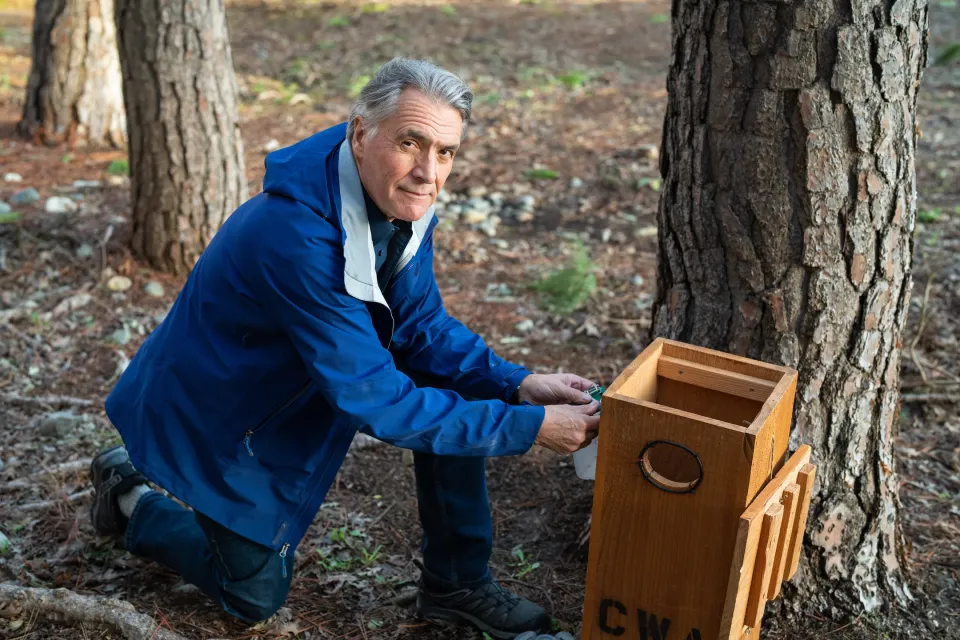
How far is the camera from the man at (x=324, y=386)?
2301 millimetres

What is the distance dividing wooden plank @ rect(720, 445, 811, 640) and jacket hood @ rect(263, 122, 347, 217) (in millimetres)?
1217

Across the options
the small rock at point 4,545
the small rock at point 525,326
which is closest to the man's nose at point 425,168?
the small rock at point 4,545

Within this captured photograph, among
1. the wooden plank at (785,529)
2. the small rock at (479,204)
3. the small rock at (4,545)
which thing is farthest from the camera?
the small rock at (479,204)

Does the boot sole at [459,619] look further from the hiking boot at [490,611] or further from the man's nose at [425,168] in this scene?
the man's nose at [425,168]

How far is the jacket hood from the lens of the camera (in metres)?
2.31

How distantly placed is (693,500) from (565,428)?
0.35m

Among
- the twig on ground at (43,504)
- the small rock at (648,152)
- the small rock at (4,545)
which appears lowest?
the small rock at (4,545)

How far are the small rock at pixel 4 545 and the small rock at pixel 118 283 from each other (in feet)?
7.02

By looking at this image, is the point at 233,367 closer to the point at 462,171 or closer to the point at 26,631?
the point at 26,631

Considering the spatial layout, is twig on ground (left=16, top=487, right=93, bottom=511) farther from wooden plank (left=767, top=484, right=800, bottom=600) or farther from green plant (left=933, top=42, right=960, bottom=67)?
green plant (left=933, top=42, right=960, bottom=67)

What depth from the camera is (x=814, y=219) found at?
8.40 ft

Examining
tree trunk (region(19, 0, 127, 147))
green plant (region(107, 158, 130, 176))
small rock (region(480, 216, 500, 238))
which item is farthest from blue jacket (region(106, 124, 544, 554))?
tree trunk (region(19, 0, 127, 147))

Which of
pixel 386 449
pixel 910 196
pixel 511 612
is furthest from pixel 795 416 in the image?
pixel 386 449

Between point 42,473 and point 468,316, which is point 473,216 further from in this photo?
point 42,473
